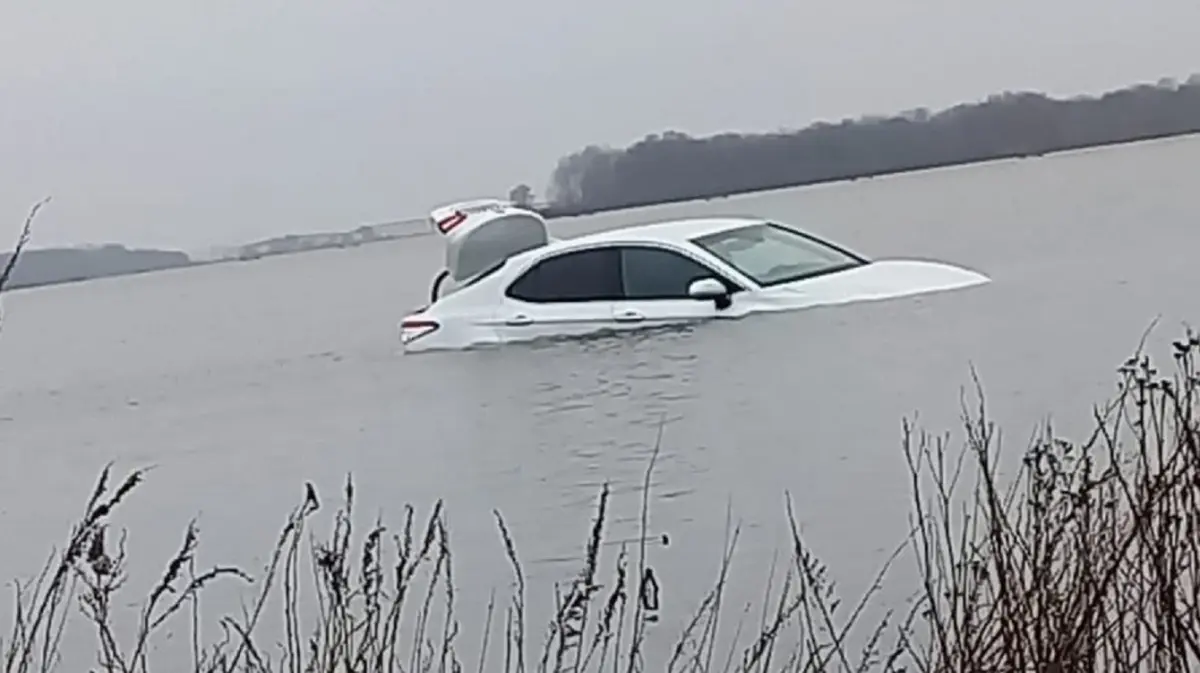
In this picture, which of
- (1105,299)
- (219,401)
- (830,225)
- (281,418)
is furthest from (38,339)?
(1105,299)

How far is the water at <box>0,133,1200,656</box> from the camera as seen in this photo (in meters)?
8.00

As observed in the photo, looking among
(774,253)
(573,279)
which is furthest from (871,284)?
(573,279)

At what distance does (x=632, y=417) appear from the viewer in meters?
10.9

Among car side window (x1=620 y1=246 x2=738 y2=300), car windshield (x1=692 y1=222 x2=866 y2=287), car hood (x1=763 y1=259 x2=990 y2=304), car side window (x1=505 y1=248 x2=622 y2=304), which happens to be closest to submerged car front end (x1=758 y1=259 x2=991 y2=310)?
car hood (x1=763 y1=259 x2=990 y2=304)

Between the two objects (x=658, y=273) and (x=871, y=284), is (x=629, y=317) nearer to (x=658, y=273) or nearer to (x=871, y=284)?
(x=658, y=273)

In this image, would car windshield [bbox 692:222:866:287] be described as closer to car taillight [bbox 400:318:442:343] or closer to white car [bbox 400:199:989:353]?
white car [bbox 400:199:989:353]

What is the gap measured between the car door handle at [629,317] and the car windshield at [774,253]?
64 cm

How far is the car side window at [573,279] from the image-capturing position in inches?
562

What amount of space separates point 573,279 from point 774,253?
143cm

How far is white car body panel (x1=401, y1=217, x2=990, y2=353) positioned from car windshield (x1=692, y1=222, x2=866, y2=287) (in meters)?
0.08

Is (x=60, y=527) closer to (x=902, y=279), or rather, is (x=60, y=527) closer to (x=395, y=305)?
(x=902, y=279)

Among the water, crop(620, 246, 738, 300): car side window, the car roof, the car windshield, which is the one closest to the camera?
the water

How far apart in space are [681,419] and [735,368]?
1.44 m

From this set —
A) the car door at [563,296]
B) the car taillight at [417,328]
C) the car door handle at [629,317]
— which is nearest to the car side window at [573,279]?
the car door at [563,296]
